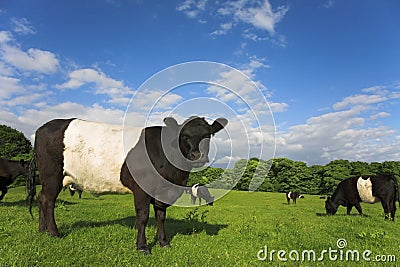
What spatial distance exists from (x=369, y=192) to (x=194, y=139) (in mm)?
12739

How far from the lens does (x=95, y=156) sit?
22.4 feet

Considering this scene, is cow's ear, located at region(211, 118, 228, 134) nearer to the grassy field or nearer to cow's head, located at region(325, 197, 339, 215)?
the grassy field

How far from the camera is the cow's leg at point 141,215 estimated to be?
6.11m

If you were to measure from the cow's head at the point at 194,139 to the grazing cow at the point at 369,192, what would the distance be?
38.6ft

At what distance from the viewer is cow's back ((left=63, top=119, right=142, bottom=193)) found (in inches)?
266

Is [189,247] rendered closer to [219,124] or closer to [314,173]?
[219,124]

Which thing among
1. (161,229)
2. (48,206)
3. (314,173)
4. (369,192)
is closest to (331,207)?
(369,192)

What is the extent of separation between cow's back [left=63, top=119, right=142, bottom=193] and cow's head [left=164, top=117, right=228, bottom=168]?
1.16 m

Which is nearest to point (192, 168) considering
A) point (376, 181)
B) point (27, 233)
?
point (27, 233)

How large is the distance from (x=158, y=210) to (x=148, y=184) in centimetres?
94

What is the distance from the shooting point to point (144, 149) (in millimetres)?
6656

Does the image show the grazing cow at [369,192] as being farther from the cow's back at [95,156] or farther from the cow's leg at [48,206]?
the cow's leg at [48,206]

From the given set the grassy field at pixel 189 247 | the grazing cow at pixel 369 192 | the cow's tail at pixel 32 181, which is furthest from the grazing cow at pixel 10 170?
the grazing cow at pixel 369 192

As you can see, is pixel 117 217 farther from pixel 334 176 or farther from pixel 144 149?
pixel 334 176
